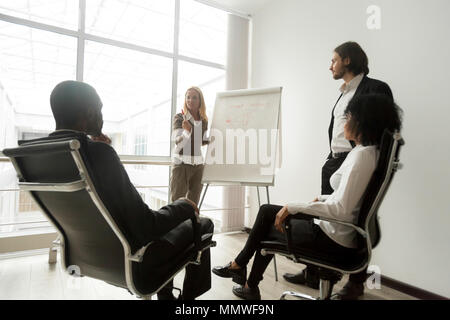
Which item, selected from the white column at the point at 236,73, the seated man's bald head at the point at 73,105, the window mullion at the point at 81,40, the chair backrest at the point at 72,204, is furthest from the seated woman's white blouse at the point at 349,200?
the window mullion at the point at 81,40

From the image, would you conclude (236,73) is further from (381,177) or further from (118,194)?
(118,194)

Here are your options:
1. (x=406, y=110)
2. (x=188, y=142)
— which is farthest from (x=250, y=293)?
(x=406, y=110)

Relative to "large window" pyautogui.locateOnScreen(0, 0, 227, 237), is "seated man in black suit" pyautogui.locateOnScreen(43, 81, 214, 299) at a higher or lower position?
lower

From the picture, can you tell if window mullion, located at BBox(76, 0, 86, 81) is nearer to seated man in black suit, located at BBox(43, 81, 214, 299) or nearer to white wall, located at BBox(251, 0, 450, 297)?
seated man in black suit, located at BBox(43, 81, 214, 299)

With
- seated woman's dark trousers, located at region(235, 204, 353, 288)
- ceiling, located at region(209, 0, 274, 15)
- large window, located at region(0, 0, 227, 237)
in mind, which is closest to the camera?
seated woman's dark trousers, located at region(235, 204, 353, 288)

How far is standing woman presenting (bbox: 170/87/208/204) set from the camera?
9.00 feet

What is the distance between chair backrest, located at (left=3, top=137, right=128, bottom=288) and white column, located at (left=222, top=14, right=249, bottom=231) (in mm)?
2627

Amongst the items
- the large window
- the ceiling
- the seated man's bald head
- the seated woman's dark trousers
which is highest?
the ceiling

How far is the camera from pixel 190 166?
9.17 ft

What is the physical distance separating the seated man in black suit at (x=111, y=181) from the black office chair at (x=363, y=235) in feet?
1.65

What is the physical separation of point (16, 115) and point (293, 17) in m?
3.40

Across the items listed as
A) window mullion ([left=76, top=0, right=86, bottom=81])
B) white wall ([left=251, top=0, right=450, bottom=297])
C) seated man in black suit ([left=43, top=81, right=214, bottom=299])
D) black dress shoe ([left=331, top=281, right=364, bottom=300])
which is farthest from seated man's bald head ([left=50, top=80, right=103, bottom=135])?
white wall ([left=251, top=0, right=450, bottom=297])

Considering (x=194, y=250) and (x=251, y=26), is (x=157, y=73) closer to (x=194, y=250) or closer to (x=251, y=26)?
(x=251, y=26)
